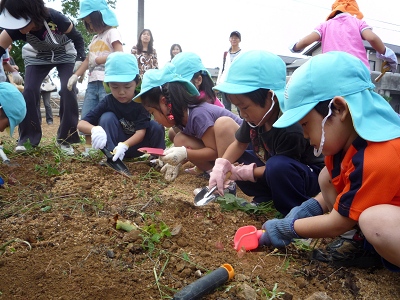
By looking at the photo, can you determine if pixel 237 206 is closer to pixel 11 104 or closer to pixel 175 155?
pixel 175 155

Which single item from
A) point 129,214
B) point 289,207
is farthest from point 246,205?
point 129,214

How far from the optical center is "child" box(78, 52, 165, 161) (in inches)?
120

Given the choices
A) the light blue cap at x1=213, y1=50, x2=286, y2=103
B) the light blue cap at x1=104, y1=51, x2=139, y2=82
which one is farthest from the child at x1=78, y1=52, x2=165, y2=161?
the light blue cap at x1=213, y1=50, x2=286, y2=103

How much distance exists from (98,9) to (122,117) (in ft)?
3.44

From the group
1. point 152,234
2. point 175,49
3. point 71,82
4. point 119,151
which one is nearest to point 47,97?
point 175,49

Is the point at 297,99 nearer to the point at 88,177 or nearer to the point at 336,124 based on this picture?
the point at 336,124

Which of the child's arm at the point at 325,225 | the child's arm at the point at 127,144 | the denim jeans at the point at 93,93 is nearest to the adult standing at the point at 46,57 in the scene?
the denim jeans at the point at 93,93

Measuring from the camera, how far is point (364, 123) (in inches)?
50.1

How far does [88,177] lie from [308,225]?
159cm

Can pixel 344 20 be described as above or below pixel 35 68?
above

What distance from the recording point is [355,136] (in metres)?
1.38

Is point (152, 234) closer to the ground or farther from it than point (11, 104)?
closer to the ground

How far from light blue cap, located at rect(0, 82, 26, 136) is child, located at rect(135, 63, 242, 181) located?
2.63ft

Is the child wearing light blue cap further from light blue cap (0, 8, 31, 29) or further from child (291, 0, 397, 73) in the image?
light blue cap (0, 8, 31, 29)
